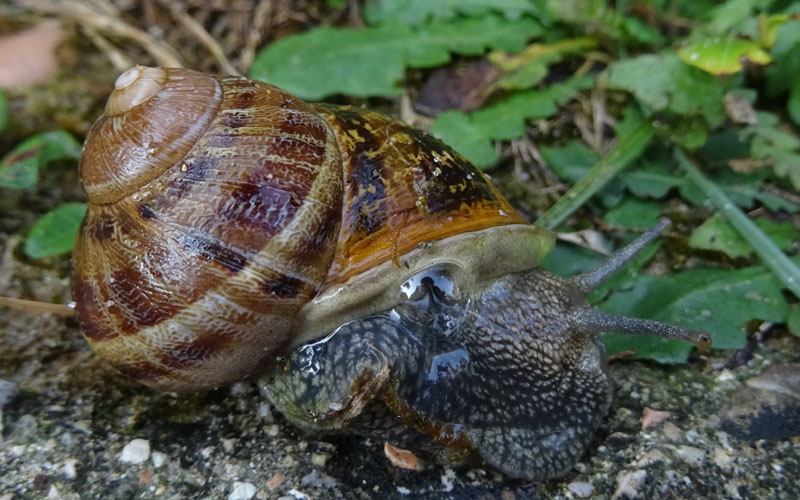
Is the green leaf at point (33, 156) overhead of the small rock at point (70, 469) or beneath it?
overhead

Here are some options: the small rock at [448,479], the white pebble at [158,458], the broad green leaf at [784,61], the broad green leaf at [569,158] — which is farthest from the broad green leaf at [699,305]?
the white pebble at [158,458]

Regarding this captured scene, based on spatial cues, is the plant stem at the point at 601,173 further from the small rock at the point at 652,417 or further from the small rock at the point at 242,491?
the small rock at the point at 242,491

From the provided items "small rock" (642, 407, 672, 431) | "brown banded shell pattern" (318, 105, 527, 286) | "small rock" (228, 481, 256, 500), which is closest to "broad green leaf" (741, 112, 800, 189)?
"small rock" (642, 407, 672, 431)

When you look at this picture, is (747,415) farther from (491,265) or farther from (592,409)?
(491,265)

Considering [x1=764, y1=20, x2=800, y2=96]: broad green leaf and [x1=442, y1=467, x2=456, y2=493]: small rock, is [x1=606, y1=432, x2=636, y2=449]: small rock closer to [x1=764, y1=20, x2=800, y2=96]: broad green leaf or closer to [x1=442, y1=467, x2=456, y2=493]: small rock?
[x1=442, y1=467, x2=456, y2=493]: small rock

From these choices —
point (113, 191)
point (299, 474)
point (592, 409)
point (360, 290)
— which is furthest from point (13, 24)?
point (592, 409)

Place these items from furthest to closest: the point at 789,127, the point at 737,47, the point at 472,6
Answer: the point at 472,6, the point at 789,127, the point at 737,47
